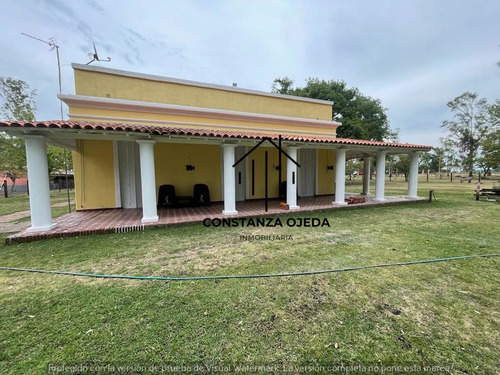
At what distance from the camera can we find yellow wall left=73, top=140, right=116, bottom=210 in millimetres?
8094

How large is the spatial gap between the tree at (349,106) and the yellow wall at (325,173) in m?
11.3

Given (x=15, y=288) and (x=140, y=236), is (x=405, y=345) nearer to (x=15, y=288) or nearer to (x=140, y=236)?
(x=15, y=288)

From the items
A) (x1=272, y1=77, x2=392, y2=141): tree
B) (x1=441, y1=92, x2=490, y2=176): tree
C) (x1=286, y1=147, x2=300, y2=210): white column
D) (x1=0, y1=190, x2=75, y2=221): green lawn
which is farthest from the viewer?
(x1=441, y1=92, x2=490, y2=176): tree

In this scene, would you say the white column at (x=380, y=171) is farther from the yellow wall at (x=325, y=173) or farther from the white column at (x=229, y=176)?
the white column at (x=229, y=176)

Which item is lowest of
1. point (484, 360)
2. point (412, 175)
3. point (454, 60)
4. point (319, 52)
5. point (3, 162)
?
point (484, 360)

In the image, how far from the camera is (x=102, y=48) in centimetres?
1035

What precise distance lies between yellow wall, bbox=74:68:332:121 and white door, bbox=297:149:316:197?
85.1 inches

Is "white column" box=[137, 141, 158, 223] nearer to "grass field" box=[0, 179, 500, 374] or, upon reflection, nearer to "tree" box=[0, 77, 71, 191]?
"grass field" box=[0, 179, 500, 374]

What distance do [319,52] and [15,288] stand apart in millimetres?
17963

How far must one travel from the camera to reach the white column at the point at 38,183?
17.6 ft

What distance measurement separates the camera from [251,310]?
260cm

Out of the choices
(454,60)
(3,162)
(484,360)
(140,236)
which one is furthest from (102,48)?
(454,60)

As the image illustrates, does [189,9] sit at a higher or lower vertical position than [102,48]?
higher

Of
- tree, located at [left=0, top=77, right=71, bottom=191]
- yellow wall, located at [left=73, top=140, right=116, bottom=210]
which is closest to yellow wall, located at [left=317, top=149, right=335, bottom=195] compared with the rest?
yellow wall, located at [left=73, top=140, right=116, bottom=210]
